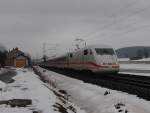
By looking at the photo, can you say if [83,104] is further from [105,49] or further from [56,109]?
[105,49]

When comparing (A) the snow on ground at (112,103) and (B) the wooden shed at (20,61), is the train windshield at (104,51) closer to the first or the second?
(A) the snow on ground at (112,103)

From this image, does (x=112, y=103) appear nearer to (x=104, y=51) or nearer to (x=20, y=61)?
(x=104, y=51)

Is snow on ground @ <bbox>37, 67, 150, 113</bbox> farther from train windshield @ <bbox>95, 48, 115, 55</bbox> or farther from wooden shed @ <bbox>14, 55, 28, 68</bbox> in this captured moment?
wooden shed @ <bbox>14, 55, 28, 68</bbox>

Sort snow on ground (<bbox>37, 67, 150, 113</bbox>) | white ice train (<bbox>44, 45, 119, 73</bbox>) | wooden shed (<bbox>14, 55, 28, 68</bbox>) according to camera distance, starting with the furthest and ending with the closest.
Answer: wooden shed (<bbox>14, 55, 28, 68</bbox>), white ice train (<bbox>44, 45, 119, 73</bbox>), snow on ground (<bbox>37, 67, 150, 113</bbox>)

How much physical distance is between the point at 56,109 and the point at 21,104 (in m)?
1.59

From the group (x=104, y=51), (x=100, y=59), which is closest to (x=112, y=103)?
(x=100, y=59)

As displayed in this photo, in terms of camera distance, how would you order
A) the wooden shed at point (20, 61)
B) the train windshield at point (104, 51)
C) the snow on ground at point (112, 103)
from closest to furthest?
the snow on ground at point (112, 103)
the train windshield at point (104, 51)
the wooden shed at point (20, 61)

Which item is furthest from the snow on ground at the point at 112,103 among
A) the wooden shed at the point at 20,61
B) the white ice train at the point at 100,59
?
the wooden shed at the point at 20,61

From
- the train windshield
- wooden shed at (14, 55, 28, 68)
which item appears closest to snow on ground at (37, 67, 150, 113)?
the train windshield

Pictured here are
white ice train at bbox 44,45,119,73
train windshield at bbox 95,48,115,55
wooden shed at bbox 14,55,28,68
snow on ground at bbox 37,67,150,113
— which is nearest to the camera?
snow on ground at bbox 37,67,150,113

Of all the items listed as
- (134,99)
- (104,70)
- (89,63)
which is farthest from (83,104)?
(89,63)

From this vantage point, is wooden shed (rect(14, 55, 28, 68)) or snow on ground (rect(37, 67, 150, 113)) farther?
wooden shed (rect(14, 55, 28, 68))

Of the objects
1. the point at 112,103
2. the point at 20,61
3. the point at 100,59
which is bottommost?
the point at 112,103

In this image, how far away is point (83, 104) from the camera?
16.3 meters
